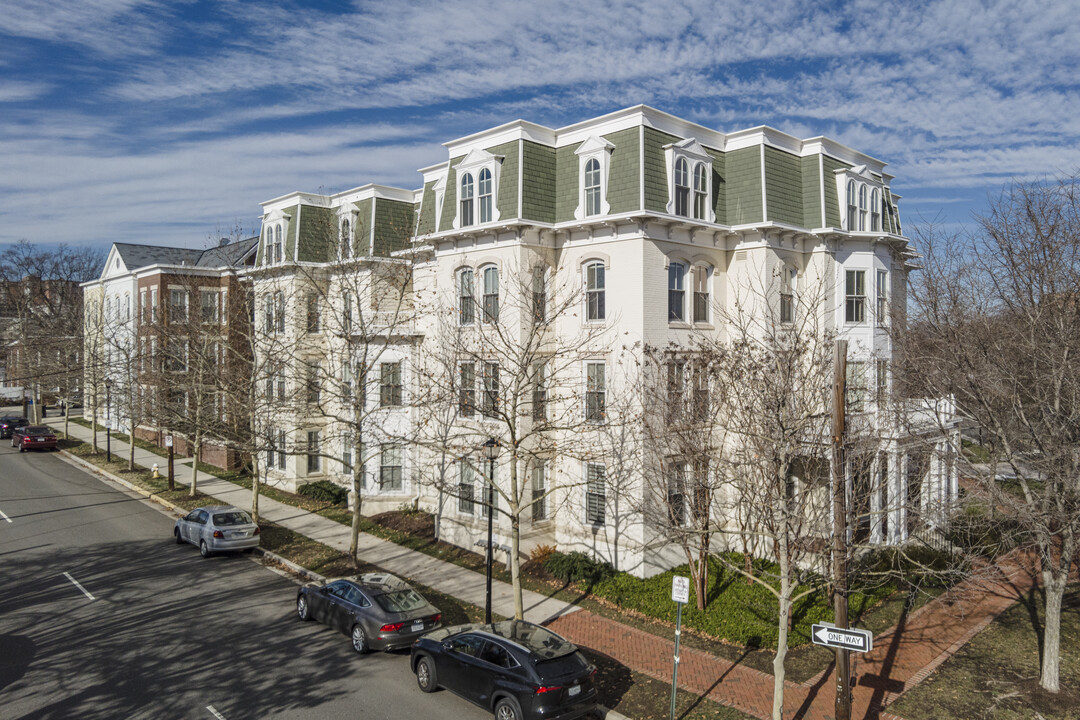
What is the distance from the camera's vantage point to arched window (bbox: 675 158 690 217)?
67.6 feet

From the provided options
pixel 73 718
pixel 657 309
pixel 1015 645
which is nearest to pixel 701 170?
pixel 657 309

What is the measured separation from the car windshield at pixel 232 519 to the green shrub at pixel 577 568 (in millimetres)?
9826

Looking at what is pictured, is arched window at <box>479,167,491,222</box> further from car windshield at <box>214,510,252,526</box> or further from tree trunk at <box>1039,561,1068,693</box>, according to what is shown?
tree trunk at <box>1039,561,1068,693</box>

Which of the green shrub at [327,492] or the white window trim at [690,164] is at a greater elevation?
the white window trim at [690,164]

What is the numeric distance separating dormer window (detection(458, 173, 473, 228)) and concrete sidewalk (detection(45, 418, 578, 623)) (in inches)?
418

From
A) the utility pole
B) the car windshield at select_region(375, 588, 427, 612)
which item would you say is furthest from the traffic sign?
the car windshield at select_region(375, 588, 427, 612)

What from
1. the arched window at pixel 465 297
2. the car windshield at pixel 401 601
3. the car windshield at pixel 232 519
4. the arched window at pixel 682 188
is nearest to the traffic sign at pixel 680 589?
the car windshield at pixel 401 601

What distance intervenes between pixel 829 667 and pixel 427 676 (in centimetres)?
803

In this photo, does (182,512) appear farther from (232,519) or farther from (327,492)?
(232,519)

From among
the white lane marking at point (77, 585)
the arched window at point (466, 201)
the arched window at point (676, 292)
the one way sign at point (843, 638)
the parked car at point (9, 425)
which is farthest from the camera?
the parked car at point (9, 425)

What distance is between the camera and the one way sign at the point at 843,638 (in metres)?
10.1

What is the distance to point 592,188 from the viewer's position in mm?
20719

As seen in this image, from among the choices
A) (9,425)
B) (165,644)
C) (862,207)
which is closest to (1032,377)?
(862,207)

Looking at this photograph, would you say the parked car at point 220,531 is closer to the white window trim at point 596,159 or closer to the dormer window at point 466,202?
the dormer window at point 466,202
